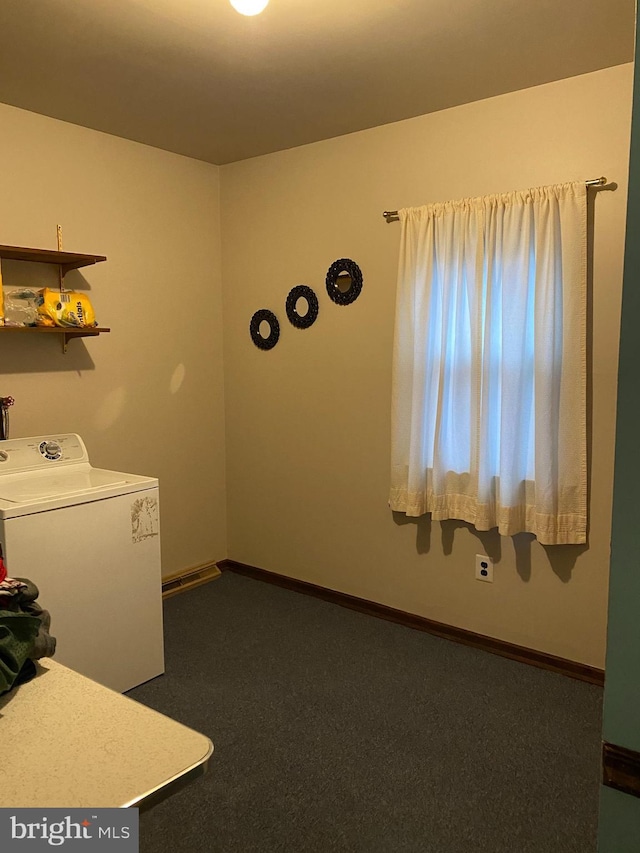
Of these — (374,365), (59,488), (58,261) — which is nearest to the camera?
(59,488)

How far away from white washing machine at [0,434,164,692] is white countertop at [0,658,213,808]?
146 cm

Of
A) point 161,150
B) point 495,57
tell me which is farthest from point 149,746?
point 161,150

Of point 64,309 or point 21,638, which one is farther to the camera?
point 64,309

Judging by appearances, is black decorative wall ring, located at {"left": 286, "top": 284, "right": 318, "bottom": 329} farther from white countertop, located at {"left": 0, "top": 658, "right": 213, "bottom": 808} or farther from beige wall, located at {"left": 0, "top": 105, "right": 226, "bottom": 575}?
white countertop, located at {"left": 0, "top": 658, "right": 213, "bottom": 808}

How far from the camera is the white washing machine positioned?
2.49 meters

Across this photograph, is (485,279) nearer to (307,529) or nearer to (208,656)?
(307,529)

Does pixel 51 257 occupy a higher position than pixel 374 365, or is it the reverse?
pixel 51 257

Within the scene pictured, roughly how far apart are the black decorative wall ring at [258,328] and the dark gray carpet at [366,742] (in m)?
1.58

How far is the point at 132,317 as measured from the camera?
12.1 ft

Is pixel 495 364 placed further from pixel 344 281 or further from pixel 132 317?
pixel 132 317
